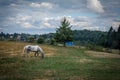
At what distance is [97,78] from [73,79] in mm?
1993

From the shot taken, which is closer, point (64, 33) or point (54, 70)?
point (54, 70)

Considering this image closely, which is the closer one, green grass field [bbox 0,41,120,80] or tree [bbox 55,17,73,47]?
green grass field [bbox 0,41,120,80]

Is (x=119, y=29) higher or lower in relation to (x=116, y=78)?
higher

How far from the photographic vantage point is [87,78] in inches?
648

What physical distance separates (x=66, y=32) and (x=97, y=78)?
2016 inches

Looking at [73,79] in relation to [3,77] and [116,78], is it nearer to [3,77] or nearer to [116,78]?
[116,78]

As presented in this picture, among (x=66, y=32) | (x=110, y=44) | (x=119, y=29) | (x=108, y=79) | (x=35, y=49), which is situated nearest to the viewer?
(x=108, y=79)

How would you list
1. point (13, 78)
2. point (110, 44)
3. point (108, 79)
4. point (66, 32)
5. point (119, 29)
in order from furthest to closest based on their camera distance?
point (119, 29) < point (110, 44) < point (66, 32) < point (108, 79) < point (13, 78)

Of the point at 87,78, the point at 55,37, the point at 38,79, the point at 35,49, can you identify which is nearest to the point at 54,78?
the point at 38,79

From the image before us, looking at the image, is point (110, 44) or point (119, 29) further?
point (119, 29)

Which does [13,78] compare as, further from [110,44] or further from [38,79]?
[110,44]

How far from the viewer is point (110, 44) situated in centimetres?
10700

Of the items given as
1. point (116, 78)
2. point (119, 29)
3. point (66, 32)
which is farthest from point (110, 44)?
point (116, 78)

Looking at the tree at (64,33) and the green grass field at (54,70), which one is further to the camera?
the tree at (64,33)
